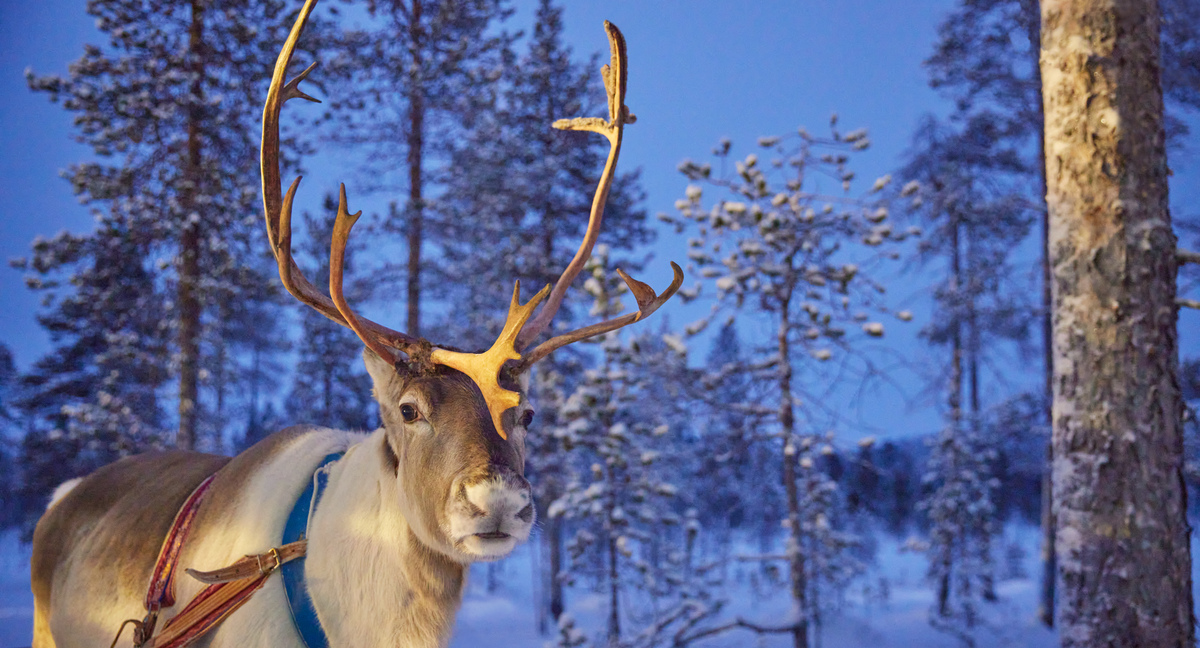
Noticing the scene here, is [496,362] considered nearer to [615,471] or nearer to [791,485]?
[791,485]

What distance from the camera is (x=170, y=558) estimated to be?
8.98 feet

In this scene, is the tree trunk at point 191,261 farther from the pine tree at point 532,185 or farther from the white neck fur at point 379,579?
the white neck fur at point 379,579

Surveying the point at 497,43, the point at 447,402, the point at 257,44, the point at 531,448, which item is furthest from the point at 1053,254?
the point at 531,448

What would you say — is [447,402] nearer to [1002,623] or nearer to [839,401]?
[839,401]

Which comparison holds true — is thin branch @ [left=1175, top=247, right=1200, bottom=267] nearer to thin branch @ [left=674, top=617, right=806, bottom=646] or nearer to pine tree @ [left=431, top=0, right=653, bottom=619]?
thin branch @ [left=674, top=617, right=806, bottom=646]

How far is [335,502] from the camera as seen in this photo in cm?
253

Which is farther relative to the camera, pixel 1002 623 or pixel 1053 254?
pixel 1002 623

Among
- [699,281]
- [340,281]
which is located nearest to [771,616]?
[699,281]

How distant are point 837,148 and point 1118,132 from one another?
4.63m

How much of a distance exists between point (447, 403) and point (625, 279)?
0.83 m

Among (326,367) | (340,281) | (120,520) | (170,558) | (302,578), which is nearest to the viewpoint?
(302,578)

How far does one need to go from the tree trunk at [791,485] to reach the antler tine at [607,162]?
551 cm

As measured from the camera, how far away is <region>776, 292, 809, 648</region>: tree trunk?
24.9 ft

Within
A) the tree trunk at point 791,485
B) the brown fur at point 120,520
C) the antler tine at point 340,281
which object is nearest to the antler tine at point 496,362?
the antler tine at point 340,281
